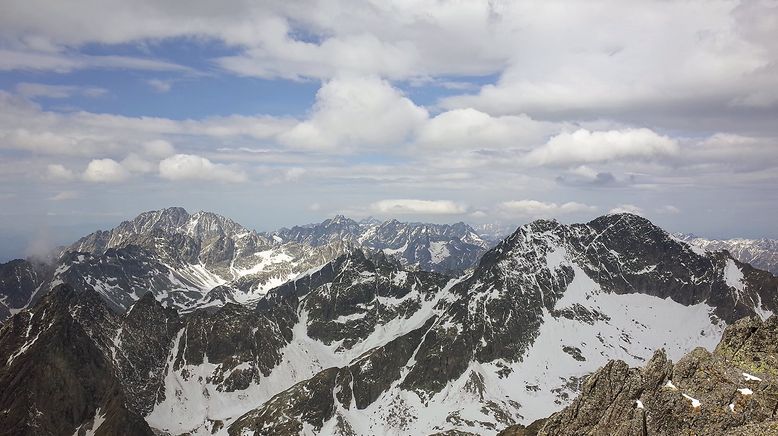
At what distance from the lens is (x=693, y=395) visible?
2189 inches

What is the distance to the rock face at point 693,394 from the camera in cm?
5203

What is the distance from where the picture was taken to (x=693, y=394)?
55.7 meters

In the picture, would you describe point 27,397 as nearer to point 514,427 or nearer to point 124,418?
point 124,418

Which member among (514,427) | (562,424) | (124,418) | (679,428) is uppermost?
(679,428)

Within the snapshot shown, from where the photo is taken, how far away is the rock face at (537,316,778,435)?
52031mm

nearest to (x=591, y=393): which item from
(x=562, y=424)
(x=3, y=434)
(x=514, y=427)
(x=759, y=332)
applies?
(x=562, y=424)

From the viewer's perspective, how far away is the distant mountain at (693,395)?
2048 inches

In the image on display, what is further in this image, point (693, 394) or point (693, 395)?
point (693, 394)

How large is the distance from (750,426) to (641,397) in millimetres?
11855

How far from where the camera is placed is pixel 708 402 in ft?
176

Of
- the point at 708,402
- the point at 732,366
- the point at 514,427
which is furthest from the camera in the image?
the point at 514,427

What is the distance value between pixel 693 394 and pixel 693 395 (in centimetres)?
16

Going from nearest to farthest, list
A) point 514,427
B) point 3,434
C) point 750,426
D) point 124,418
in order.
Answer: point 750,426, point 514,427, point 3,434, point 124,418

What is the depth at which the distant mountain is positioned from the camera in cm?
5203
